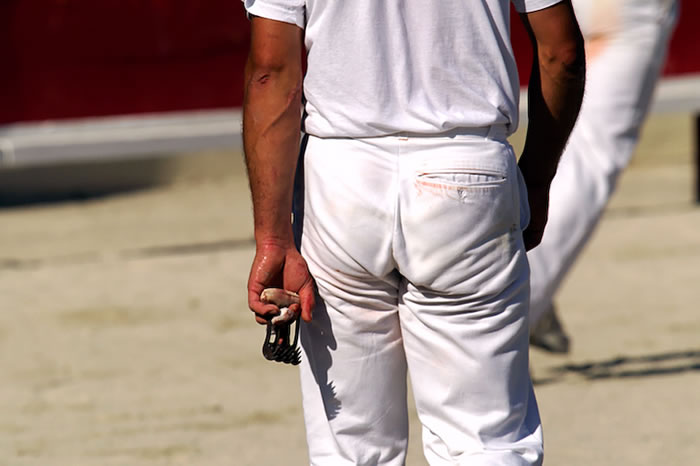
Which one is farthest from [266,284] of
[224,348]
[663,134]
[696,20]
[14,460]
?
[663,134]

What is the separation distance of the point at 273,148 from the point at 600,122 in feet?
7.25

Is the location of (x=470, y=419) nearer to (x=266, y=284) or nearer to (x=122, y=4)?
(x=266, y=284)

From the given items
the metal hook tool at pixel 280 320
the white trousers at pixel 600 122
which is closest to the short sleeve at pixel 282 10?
the metal hook tool at pixel 280 320

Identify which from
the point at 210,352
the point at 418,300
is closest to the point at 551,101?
the point at 418,300

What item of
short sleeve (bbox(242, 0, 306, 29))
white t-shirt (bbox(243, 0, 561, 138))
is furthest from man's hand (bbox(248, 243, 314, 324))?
short sleeve (bbox(242, 0, 306, 29))

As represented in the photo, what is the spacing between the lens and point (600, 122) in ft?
13.3

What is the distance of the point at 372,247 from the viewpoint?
2.01 metres

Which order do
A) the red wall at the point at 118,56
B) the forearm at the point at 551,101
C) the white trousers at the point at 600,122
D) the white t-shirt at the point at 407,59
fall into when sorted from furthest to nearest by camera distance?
the red wall at the point at 118,56, the white trousers at the point at 600,122, the forearm at the point at 551,101, the white t-shirt at the point at 407,59

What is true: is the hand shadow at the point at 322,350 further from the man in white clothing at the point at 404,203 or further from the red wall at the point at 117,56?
the red wall at the point at 117,56

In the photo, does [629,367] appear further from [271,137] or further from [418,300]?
[271,137]

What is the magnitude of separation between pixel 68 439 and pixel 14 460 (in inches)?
9.8

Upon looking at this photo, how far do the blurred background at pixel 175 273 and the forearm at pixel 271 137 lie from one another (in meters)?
1.70

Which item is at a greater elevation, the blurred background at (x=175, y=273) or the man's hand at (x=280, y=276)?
the man's hand at (x=280, y=276)

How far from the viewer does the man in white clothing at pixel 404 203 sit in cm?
197
